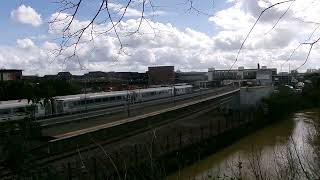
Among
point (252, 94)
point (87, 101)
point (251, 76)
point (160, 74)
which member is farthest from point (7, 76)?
point (251, 76)

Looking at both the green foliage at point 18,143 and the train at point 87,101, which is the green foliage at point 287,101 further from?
the green foliage at point 18,143

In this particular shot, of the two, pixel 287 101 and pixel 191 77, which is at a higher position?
pixel 191 77

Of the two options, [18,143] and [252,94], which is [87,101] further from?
[18,143]

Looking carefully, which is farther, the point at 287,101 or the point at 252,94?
the point at 252,94

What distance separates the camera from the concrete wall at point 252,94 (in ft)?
243

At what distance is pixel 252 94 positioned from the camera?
251 feet

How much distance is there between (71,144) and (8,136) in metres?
25.5

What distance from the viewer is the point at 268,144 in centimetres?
4084

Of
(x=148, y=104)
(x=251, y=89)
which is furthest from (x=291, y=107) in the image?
(x=148, y=104)

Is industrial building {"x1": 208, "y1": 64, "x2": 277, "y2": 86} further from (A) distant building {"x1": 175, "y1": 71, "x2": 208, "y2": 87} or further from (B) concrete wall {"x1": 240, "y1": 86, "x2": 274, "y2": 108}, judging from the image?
(B) concrete wall {"x1": 240, "y1": 86, "x2": 274, "y2": 108}

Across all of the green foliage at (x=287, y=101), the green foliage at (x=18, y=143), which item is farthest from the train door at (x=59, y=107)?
the green foliage at (x=18, y=143)

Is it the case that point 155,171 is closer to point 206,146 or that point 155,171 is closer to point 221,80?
point 206,146

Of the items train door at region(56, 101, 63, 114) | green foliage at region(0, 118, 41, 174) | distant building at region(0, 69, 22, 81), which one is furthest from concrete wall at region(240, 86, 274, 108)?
green foliage at region(0, 118, 41, 174)

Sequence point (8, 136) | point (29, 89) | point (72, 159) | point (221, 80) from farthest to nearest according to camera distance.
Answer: point (221, 80)
point (72, 159)
point (29, 89)
point (8, 136)
